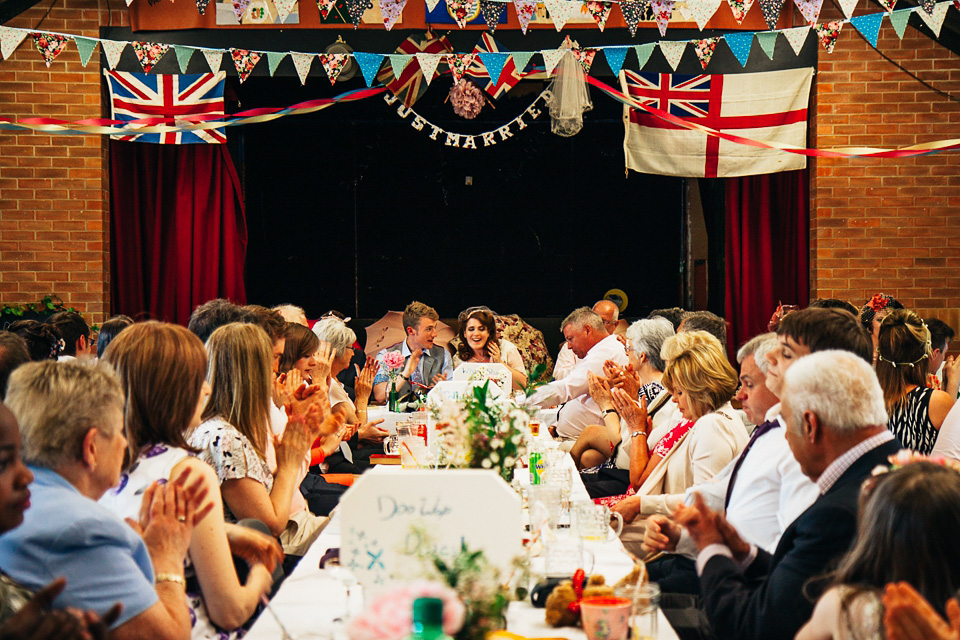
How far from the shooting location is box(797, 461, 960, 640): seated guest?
4.58 ft

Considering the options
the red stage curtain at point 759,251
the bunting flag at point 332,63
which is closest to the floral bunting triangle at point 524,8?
the bunting flag at point 332,63

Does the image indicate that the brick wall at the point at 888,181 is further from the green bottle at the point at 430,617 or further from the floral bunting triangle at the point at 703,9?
the green bottle at the point at 430,617

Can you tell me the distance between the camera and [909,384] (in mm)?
3861

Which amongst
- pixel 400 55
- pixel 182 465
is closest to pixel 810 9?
pixel 400 55

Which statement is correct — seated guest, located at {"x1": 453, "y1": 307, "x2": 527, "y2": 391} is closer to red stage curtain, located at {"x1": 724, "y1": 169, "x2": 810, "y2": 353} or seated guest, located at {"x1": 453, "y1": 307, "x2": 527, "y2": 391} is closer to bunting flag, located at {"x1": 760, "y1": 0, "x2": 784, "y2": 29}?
red stage curtain, located at {"x1": 724, "y1": 169, "x2": 810, "y2": 353}

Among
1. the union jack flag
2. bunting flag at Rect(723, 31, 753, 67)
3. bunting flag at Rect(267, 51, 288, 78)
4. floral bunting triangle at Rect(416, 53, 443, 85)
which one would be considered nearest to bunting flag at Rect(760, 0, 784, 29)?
bunting flag at Rect(723, 31, 753, 67)

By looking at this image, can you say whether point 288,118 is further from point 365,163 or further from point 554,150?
point 554,150

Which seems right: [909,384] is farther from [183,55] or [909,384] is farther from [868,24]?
[183,55]

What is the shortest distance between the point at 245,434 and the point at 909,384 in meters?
2.66

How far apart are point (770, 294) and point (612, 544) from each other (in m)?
5.65

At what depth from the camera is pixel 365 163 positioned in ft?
32.1

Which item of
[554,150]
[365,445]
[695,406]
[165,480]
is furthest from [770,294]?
[165,480]

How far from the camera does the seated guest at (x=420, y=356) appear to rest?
6.82m

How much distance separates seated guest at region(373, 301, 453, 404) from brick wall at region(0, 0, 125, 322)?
2.28m
